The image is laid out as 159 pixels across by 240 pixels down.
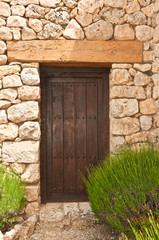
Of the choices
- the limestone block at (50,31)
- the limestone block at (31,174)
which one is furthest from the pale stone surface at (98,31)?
the limestone block at (31,174)

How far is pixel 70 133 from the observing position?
150 inches

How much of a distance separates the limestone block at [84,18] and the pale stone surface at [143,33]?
67 cm

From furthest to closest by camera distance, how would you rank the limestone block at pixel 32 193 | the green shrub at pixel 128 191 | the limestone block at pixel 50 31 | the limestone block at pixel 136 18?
the limestone block at pixel 136 18
the limestone block at pixel 50 31
the limestone block at pixel 32 193
the green shrub at pixel 128 191

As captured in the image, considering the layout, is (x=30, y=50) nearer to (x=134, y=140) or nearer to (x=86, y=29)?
(x=86, y=29)

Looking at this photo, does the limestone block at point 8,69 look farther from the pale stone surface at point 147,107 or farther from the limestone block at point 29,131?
the pale stone surface at point 147,107

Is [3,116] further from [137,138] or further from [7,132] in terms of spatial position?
[137,138]

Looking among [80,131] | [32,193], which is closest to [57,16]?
[80,131]

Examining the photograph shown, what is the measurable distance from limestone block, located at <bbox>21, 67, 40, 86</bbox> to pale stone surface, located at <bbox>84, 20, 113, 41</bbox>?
0.87 metres

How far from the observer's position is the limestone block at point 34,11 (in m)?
3.38

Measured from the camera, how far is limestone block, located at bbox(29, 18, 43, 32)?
339 cm

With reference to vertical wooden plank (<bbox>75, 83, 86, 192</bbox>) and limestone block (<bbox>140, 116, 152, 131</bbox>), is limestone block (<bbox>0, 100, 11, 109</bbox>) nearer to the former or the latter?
vertical wooden plank (<bbox>75, 83, 86, 192</bbox>)

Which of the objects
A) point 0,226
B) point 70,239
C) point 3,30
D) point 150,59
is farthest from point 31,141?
point 150,59

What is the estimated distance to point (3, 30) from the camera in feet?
11.0

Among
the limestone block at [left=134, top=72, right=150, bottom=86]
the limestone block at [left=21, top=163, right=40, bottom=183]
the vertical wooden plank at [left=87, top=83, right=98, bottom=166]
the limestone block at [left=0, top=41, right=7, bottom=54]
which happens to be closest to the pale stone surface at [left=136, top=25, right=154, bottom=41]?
the limestone block at [left=134, top=72, right=150, bottom=86]
